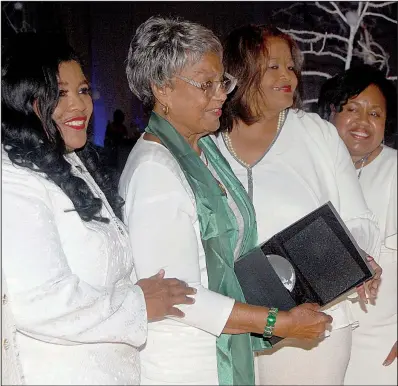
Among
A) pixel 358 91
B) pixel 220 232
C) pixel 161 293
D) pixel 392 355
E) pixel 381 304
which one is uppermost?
pixel 358 91

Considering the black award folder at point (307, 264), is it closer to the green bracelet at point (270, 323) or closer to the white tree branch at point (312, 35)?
the green bracelet at point (270, 323)

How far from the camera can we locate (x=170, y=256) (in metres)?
1.91

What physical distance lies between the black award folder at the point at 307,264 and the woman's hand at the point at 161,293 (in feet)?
0.93

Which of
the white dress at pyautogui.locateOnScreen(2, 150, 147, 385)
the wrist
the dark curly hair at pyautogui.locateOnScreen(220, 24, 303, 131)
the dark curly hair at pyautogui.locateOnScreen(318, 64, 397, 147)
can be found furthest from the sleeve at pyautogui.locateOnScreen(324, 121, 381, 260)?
the white dress at pyautogui.locateOnScreen(2, 150, 147, 385)

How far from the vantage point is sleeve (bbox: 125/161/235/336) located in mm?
1912

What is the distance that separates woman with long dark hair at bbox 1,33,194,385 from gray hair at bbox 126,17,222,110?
23 centimetres

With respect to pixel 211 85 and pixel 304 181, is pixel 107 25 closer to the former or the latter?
pixel 211 85

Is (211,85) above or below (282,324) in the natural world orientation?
above

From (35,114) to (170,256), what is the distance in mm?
521

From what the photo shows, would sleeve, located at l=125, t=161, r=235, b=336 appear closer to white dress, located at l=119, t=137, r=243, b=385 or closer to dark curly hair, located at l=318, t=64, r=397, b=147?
white dress, located at l=119, t=137, r=243, b=385

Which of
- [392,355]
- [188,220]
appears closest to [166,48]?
[188,220]

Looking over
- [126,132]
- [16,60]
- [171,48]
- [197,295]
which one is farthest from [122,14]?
[197,295]

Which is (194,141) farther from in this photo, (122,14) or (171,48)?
(122,14)

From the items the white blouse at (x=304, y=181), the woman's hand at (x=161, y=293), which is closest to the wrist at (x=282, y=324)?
the woman's hand at (x=161, y=293)
